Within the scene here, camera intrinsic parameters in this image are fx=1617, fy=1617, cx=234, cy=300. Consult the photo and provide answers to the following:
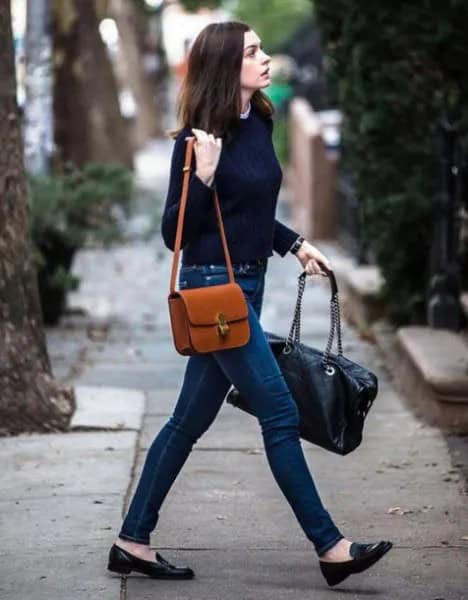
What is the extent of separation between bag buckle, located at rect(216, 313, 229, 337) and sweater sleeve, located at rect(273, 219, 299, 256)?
0.52 m

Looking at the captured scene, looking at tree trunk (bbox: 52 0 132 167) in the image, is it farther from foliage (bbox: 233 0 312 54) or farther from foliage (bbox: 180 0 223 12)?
foliage (bbox: 233 0 312 54)

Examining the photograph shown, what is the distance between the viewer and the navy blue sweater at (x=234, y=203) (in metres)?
5.09

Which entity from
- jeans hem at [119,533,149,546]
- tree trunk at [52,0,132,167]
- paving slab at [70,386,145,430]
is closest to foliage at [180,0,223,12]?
tree trunk at [52,0,132,167]

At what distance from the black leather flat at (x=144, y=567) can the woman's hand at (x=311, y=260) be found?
1.09 meters

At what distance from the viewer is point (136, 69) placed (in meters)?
44.0

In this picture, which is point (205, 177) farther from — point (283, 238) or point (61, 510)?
point (61, 510)

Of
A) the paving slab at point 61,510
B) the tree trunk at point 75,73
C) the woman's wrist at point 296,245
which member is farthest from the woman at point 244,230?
the tree trunk at point 75,73

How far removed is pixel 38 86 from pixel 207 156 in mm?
10046

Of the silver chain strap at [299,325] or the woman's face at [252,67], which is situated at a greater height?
the woman's face at [252,67]

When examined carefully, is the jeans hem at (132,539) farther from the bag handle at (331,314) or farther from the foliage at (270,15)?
the foliage at (270,15)

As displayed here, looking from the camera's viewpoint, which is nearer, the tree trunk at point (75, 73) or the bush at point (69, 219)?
the bush at point (69, 219)

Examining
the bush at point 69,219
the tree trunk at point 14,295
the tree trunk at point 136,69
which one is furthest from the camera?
the tree trunk at point 136,69

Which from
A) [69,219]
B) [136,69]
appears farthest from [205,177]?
[136,69]

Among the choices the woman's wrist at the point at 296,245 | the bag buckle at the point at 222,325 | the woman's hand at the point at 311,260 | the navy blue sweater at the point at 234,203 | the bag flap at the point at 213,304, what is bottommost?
the bag buckle at the point at 222,325
